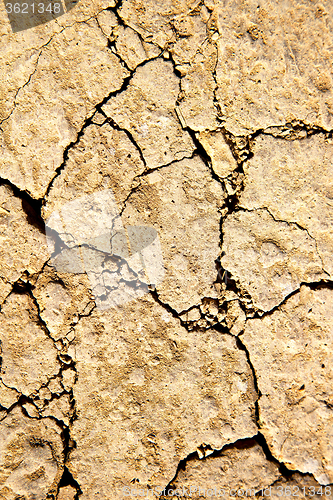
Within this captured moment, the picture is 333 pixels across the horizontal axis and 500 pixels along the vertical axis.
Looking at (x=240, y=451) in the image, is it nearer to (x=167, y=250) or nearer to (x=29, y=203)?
(x=167, y=250)

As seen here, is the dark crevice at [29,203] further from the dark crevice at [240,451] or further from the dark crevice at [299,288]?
the dark crevice at [240,451]

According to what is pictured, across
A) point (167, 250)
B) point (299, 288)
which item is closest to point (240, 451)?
point (299, 288)

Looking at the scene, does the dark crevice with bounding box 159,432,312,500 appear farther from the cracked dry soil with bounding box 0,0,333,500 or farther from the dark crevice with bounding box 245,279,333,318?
the dark crevice with bounding box 245,279,333,318

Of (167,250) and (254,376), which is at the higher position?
(167,250)

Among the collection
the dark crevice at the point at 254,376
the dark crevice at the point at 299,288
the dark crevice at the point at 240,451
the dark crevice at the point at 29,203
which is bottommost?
the dark crevice at the point at 240,451

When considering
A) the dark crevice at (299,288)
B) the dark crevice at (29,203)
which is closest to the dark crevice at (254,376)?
the dark crevice at (299,288)

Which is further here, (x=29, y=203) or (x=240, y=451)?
(x=29, y=203)

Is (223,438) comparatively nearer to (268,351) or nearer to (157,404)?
(157,404)

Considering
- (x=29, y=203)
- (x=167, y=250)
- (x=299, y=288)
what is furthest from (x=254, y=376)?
(x=29, y=203)

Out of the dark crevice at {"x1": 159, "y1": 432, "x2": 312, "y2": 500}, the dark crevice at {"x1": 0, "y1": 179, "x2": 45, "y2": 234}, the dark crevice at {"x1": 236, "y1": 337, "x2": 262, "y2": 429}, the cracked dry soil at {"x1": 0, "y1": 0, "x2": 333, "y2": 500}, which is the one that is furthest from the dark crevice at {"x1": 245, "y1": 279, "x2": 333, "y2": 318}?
the dark crevice at {"x1": 0, "y1": 179, "x2": 45, "y2": 234}

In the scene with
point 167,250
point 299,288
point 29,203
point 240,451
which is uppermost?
point 29,203
